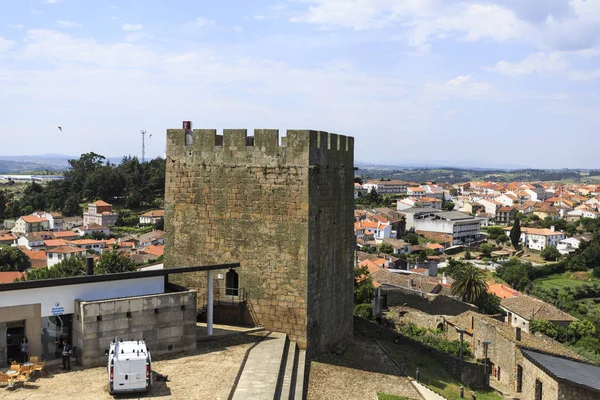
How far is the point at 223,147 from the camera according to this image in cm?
1477

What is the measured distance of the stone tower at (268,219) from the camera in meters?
14.1

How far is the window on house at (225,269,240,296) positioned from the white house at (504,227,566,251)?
84224 millimetres

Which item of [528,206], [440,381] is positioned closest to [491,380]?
[440,381]

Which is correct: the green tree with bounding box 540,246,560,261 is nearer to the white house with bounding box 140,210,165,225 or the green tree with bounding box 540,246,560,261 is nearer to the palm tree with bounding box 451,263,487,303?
the palm tree with bounding box 451,263,487,303

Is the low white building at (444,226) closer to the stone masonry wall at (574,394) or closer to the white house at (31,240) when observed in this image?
the white house at (31,240)

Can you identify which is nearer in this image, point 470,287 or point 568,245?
point 470,287

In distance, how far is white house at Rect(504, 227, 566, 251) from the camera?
90500 millimetres

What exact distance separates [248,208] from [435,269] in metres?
53.4

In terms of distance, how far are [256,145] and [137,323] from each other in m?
4.96

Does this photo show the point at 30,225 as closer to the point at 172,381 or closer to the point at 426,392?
the point at 426,392

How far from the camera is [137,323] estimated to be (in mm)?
12477

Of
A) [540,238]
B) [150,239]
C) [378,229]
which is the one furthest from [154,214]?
[540,238]

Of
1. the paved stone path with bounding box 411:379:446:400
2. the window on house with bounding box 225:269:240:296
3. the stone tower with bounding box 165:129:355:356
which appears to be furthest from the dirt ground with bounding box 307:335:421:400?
the window on house with bounding box 225:269:240:296

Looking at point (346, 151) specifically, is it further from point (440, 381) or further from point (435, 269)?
point (435, 269)
